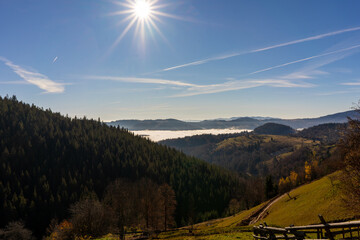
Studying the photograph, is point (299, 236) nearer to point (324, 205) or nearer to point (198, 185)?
point (324, 205)

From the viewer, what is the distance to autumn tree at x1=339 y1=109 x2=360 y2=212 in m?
26.3

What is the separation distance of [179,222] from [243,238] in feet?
380

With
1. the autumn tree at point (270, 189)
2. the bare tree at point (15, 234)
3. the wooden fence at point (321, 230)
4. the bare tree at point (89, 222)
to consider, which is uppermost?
the wooden fence at point (321, 230)

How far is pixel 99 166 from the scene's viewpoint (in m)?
182

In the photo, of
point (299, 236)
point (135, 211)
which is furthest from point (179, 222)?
point (299, 236)

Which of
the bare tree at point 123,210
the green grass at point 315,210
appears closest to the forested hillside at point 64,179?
the bare tree at point 123,210

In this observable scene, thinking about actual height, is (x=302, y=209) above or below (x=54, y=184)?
above

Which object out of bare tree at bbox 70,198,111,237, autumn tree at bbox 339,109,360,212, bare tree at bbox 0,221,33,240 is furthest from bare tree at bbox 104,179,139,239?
autumn tree at bbox 339,109,360,212

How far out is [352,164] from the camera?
88.1 ft

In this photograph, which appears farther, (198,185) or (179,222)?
(198,185)

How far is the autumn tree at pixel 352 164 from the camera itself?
26.3 m

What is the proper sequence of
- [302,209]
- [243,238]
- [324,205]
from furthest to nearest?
[302,209]
[324,205]
[243,238]

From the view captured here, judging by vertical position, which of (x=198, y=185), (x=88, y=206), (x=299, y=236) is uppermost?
(x=299, y=236)

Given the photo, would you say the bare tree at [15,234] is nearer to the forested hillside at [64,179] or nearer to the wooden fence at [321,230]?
the forested hillside at [64,179]
